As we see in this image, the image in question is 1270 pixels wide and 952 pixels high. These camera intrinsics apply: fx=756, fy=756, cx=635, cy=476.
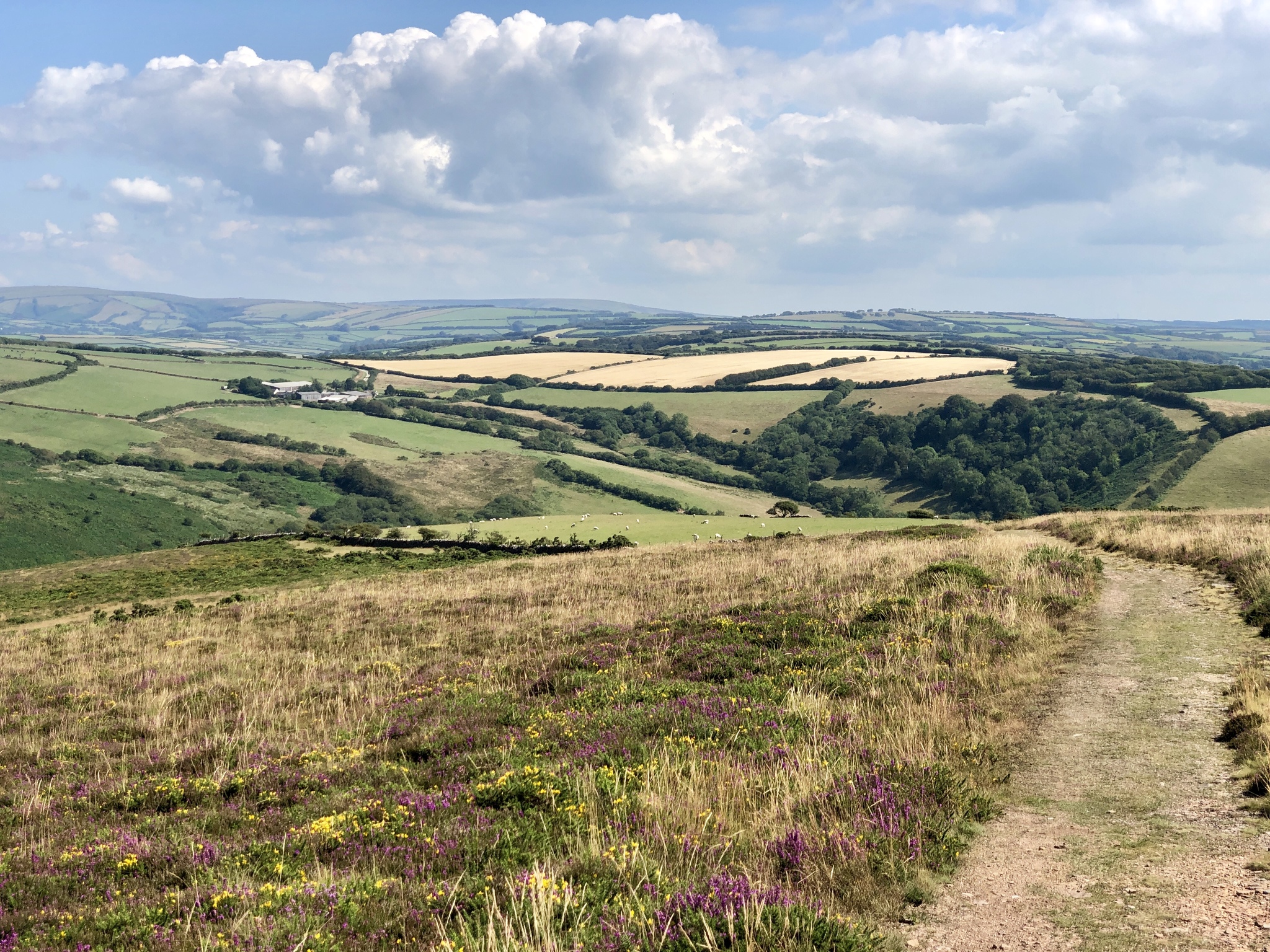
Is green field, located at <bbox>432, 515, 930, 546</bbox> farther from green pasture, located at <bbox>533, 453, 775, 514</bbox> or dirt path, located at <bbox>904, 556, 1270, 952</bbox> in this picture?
green pasture, located at <bbox>533, 453, 775, 514</bbox>

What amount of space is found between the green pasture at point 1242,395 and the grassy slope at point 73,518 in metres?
173

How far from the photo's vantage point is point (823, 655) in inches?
575

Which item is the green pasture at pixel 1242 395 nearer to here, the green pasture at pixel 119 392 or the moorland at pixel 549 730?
the moorland at pixel 549 730

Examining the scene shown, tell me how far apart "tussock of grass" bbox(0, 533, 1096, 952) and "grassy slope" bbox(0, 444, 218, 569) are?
297 feet

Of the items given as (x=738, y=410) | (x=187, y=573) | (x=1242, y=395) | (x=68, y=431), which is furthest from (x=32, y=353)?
(x=1242, y=395)

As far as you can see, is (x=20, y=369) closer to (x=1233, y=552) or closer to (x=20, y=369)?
(x=20, y=369)

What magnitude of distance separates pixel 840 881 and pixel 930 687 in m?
5.88

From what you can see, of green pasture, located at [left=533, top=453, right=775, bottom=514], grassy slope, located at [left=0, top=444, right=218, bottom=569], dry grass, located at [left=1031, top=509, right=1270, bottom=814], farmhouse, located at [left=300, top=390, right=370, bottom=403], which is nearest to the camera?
dry grass, located at [left=1031, top=509, right=1270, bottom=814]

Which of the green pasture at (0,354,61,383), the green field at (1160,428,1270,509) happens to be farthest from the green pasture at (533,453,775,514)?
the green pasture at (0,354,61,383)

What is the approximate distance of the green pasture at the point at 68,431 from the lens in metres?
128

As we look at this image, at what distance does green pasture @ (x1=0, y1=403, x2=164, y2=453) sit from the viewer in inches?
5020

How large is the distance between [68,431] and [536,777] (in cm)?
15878

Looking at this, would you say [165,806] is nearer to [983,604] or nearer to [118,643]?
[983,604]

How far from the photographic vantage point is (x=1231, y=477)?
99.6 m
